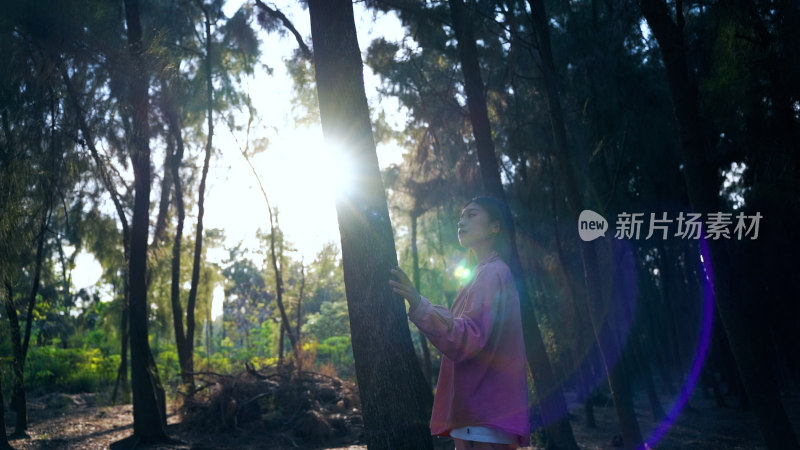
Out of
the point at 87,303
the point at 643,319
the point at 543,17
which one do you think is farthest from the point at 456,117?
the point at 87,303

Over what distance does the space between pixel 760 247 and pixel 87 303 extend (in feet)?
93.1

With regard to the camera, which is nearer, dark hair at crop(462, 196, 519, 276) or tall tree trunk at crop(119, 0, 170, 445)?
dark hair at crop(462, 196, 519, 276)

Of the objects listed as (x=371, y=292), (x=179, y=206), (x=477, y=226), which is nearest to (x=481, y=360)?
(x=477, y=226)

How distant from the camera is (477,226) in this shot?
2.94m

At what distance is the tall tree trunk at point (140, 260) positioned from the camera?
33.4 feet

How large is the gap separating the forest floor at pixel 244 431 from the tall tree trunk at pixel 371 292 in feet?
25.1

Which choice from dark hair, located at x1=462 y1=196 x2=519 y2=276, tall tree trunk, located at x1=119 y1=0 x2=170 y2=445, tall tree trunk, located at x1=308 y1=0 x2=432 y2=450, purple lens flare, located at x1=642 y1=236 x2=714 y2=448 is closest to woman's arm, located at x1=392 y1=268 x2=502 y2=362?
dark hair, located at x1=462 y1=196 x2=519 y2=276

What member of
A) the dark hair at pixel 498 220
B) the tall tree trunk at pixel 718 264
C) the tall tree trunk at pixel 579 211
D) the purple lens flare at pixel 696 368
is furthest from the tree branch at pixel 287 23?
the dark hair at pixel 498 220

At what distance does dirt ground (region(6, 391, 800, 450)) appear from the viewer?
11032mm

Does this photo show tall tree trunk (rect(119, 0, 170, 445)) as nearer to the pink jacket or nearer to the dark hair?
the dark hair

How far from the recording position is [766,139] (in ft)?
30.2

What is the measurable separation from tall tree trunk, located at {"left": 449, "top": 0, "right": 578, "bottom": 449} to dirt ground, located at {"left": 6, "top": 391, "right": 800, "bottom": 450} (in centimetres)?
204

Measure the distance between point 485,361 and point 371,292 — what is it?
0.79m

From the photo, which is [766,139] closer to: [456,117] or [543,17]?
[543,17]
